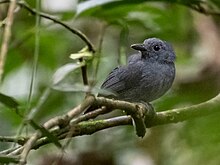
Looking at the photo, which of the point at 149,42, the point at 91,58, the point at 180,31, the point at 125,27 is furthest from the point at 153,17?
the point at 91,58

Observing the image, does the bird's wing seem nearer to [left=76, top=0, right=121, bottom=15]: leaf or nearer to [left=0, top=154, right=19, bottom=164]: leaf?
[left=76, top=0, right=121, bottom=15]: leaf

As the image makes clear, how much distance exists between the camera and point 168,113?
6.77 ft

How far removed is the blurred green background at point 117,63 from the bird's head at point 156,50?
12 centimetres

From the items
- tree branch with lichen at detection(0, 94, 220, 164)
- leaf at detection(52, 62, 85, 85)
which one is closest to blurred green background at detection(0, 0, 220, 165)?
tree branch with lichen at detection(0, 94, 220, 164)

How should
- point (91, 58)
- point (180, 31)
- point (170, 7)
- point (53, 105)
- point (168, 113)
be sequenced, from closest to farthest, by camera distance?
point (91, 58)
point (168, 113)
point (53, 105)
point (180, 31)
point (170, 7)

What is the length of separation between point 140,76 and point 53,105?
30.5 inches

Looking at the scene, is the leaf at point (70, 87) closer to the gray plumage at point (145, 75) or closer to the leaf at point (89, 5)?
the gray plumage at point (145, 75)

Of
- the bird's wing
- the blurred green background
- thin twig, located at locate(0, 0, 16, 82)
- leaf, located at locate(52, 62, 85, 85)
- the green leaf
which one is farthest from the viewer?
the blurred green background

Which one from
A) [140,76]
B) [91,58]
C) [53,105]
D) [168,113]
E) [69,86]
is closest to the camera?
[69,86]

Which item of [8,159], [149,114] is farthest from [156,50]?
[8,159]

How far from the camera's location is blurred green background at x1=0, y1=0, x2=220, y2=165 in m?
2.63

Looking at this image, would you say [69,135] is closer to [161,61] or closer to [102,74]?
[161,61]

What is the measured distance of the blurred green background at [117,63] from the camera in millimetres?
2627

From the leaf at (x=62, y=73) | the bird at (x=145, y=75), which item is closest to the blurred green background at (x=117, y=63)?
the bird at (x=145, y=75)
